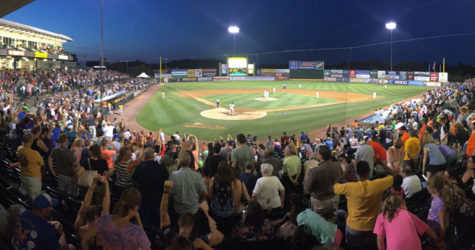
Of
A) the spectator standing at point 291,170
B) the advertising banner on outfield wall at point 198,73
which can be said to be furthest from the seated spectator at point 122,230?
the advertising banner on outfield wall at point 198,73

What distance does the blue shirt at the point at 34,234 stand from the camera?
11.2 ft

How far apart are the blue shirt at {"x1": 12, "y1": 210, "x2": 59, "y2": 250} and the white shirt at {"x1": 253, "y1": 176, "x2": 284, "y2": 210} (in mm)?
2763

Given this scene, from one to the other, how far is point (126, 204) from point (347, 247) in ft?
9.47

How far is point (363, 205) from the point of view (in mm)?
4469

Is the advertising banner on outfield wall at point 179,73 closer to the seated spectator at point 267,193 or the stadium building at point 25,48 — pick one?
the stadium building at point 25,48

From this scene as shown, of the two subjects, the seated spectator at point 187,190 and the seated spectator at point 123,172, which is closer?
the seated spectator at point 187,190

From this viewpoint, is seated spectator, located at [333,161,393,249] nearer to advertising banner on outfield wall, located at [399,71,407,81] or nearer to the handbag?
the handbag

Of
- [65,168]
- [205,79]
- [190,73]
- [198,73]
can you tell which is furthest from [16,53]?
[205,79]

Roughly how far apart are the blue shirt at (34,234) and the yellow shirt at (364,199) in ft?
10.8

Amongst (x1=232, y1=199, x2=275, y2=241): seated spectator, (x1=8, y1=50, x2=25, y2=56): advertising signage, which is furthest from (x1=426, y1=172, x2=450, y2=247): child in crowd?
(x1=8, y1=50, x2=25, y2=56): advertising signage

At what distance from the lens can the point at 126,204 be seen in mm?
3566

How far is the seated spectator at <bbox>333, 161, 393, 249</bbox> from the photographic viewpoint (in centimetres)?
445

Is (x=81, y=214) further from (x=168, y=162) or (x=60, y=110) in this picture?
(x=60, y=110)

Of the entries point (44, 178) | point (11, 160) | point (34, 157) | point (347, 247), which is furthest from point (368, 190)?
point (11, 160)
